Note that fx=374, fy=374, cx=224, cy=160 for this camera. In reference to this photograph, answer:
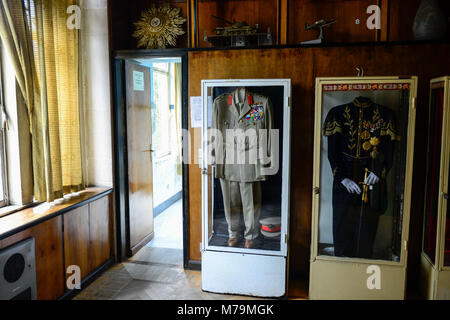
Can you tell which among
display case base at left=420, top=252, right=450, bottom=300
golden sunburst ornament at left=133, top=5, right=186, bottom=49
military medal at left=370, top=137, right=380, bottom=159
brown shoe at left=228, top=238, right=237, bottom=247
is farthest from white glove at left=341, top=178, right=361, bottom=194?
golden sunburst ornament at left=133, top=5, right=186, bottom=49

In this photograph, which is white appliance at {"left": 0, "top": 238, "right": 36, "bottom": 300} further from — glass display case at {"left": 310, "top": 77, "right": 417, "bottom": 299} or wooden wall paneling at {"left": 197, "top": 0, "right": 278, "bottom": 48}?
wooden wall paneling at {"left": 197, "top": 0, "right": 278, "bottom": 48}

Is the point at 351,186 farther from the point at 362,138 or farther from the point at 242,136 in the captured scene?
the point at 242,136

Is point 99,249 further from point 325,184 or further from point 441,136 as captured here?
point 441,136

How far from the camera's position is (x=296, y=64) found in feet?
10.5

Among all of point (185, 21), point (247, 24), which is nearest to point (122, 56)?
point (185, 21)

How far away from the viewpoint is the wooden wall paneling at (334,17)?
10.6 feet

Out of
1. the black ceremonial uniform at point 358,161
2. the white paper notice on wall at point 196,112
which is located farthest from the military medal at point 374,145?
the white paper notice on wall at point 196,112

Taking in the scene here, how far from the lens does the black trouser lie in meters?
2.97

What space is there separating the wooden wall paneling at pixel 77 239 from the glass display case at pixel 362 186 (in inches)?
76.0

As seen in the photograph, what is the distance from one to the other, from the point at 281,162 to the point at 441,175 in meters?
1.17

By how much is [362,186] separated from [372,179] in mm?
92

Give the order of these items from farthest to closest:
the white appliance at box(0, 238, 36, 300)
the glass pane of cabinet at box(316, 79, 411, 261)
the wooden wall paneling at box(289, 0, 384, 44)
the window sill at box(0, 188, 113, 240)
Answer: the wooden wall paneling at box(289, 0, 384, 44) → the glass pane of cabinet at box(316, 79, 411, 261) → the window sill at box(0, 188, 113, 240) → the white appliance at box(0, 238, 36, 300)

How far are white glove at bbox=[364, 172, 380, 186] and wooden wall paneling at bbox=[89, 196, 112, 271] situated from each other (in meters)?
2.34

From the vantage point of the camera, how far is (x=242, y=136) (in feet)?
9.97
